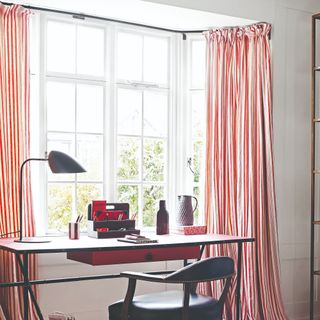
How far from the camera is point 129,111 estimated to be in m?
4.65

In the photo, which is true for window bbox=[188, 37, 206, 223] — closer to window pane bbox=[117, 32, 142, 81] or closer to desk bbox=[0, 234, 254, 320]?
window pane bbox=[117, 32, 142, 81]

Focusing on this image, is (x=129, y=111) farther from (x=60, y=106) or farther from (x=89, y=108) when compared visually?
(x=60, y=106)

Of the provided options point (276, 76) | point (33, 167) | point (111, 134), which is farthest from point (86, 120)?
point (276, 76)

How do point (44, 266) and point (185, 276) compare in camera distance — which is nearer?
point (185, 276)

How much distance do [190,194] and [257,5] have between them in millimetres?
1591

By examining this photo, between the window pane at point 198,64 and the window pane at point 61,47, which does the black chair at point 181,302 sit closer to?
the window pane at point 61,47

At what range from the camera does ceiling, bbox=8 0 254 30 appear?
4.13 meters

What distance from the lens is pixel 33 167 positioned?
4172 millimetres

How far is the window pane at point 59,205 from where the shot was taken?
4289mm

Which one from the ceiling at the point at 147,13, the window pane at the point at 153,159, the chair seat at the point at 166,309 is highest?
the ceiling at the point at 147,13

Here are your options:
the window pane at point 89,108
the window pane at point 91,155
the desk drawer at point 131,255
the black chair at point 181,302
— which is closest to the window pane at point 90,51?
the window pane at point 89,108

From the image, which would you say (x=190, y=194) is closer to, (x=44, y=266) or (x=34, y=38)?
(x=44, y=266)

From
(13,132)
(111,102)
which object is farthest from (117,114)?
(13,132)

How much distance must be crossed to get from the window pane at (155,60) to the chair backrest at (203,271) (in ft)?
6.64
